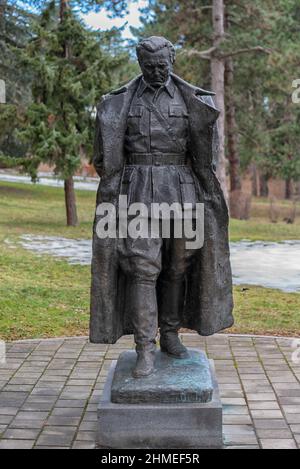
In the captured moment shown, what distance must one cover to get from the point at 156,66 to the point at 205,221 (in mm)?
1077

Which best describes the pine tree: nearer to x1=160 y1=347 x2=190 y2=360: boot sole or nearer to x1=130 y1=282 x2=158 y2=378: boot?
x1=160 y1=347 x2=190 y2=360: boot sole

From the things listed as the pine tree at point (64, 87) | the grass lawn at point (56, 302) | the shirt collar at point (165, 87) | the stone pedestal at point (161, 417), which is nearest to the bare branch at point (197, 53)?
the pine tree at point (64, 87)

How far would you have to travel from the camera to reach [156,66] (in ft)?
14.5

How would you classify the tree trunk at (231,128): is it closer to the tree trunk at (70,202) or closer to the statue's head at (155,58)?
the tree trunk at (70,202)

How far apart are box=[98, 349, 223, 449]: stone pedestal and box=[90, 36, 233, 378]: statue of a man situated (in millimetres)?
185

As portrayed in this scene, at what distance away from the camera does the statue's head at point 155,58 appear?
438 cm

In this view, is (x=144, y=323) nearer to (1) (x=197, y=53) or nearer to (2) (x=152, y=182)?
(2) (x=152, y=182)

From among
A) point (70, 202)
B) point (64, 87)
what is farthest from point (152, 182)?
point (70, 202)

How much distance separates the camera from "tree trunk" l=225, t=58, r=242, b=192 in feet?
78.3

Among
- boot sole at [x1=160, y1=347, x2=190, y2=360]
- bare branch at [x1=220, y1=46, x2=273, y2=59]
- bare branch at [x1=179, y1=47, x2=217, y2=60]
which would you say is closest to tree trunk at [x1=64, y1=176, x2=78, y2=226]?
bare branch at [x1=179, y1=47, x2=217, y2=60]

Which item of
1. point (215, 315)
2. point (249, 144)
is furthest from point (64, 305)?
point (249, 144)

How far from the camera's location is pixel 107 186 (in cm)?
447

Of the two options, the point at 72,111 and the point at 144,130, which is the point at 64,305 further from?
the point at 72,111
